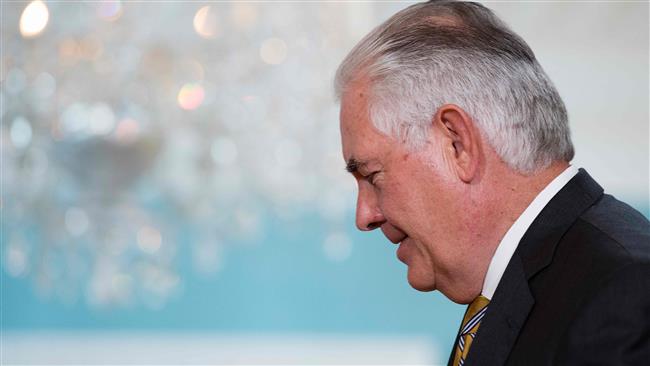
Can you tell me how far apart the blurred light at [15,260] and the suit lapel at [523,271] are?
6.19 ft

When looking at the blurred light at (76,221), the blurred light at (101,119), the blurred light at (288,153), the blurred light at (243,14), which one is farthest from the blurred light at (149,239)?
the blurred light at (243,14)

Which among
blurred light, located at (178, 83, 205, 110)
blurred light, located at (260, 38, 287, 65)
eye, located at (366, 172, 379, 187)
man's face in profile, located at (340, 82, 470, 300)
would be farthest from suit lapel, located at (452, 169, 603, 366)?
blurred light, located at (178, 83, 205, 110)

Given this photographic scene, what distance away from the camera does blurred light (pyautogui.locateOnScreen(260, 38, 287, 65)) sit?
2.79m

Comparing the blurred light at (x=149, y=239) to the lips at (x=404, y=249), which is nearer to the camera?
the lips at (x=404, y=249)

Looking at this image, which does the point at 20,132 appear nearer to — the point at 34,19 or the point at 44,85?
the point at 44,85

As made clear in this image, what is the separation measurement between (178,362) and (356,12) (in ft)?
3.91

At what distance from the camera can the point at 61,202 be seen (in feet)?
9.31

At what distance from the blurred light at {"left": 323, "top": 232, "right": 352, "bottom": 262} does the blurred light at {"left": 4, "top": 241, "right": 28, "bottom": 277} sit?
0.92 meters

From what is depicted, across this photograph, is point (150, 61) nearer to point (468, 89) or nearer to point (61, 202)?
point (61, 202)

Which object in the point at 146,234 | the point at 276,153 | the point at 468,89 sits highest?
the point at 276,153

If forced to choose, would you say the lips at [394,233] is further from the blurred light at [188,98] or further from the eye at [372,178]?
the blurred light at [188,98]

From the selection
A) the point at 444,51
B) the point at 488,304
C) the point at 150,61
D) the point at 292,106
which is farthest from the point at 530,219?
the point at 150,61

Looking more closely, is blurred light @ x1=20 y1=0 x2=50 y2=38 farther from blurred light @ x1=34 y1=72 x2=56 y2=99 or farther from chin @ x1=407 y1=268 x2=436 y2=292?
chin @ x1=407 y1=268 x2=436 y2=292

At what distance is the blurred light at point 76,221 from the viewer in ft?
9.30
